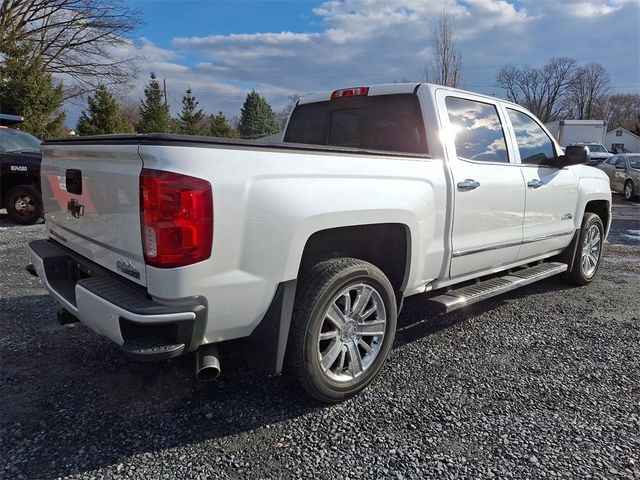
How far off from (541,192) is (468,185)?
1.34m

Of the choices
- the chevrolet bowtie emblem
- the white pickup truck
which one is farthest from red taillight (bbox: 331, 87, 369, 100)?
the chevrolet bowtie emblem

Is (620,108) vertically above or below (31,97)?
above

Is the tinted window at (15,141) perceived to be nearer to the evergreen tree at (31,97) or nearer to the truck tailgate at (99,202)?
the truck tailgate at (99,202)

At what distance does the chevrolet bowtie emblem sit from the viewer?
282cm

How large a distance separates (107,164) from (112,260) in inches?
20.1

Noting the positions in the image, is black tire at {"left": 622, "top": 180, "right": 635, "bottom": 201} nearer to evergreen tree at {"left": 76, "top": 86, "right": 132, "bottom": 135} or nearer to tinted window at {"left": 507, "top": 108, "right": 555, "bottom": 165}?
tinted window at {"left": 507, "top": 108, "right": 555, "bottom": 165}

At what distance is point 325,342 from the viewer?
9.82 ft

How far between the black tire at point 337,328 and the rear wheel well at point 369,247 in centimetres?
12

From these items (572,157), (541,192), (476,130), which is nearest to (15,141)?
(476,130)

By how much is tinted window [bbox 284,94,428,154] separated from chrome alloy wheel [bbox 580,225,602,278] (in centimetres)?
300

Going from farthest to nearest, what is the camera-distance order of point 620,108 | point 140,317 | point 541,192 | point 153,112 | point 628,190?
point 620,108 < point 153,112 < point 628,190 < point 541,192 < point 140,317

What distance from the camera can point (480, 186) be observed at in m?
3.67

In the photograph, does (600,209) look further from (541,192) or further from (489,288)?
(489,288)

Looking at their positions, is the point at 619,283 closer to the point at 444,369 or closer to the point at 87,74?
the point at 444,369
